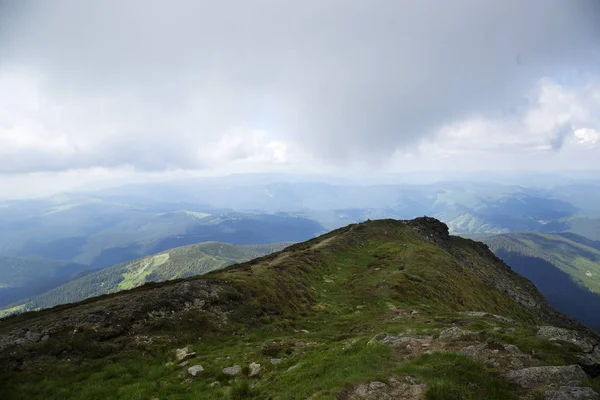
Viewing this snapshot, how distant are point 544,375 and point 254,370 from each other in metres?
16.0

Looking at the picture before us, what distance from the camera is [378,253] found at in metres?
74.1

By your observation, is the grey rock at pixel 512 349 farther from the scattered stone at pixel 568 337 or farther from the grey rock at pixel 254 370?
the grey rock at pixel 254 370

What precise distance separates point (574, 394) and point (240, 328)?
2529 cm

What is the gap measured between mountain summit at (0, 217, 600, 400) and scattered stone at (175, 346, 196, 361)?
13 cm

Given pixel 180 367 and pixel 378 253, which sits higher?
pixel 180 367

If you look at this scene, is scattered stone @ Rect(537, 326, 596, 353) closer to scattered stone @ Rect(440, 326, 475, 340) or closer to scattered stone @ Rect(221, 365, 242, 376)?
scattered stone @ Rect(440, 326, 475, 340)

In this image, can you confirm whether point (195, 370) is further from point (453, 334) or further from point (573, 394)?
point (573, 394)

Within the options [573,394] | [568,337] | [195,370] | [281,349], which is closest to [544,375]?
[573,394]

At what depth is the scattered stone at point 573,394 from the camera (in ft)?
37.3

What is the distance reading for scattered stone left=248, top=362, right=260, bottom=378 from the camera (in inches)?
757

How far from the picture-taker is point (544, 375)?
13516 mm

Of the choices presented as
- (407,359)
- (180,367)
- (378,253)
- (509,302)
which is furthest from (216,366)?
(509,302)

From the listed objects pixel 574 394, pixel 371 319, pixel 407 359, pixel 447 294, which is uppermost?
pixel 574 394

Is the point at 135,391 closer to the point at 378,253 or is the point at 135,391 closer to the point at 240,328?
the point at 240,328
